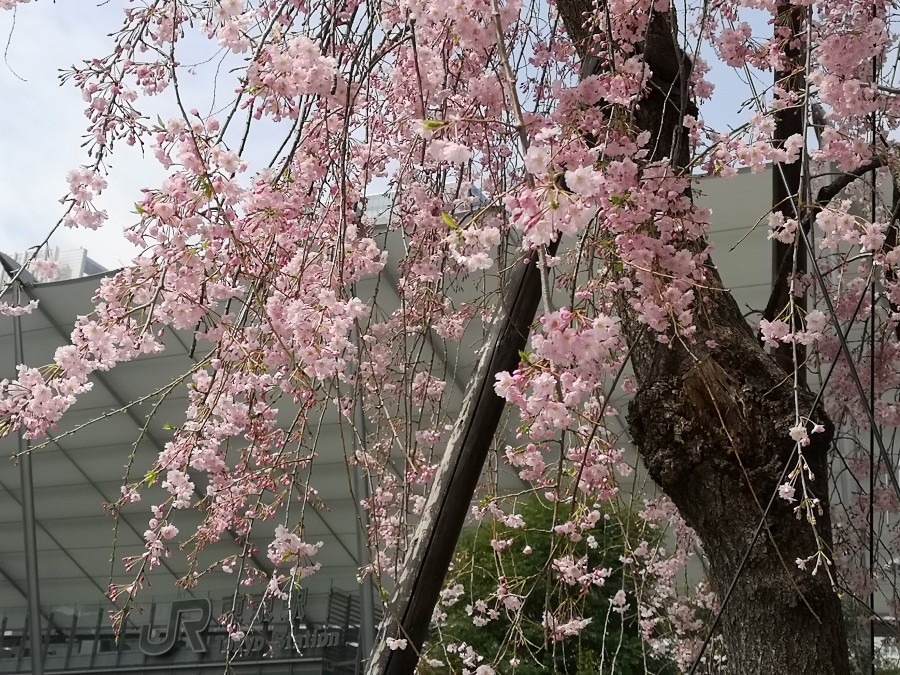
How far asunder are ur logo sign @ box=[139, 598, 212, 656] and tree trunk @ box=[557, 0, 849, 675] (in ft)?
30.9

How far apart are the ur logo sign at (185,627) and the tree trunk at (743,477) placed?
370 inches

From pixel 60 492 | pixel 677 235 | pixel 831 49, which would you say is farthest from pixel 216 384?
pixel 60 492

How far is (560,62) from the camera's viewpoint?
1929 mm

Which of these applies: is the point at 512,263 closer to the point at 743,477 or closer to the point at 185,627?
the point at 743,477

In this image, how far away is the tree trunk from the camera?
1.35 m

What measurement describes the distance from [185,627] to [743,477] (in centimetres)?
970

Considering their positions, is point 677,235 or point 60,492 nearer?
point 677,235

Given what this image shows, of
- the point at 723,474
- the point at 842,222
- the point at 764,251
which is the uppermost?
the point at 764,251

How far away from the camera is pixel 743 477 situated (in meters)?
1.38

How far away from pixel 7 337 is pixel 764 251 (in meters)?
6.88

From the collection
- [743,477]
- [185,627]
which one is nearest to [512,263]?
[743,477]

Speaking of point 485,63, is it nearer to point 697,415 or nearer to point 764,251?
point 697,415

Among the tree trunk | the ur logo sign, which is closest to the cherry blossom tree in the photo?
the tree trunk

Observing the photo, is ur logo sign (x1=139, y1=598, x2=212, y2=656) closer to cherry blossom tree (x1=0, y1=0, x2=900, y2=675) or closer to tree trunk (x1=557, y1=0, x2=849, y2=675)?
cherry blossom tree (x1=0, y1=0, x2=900, y2=675)
